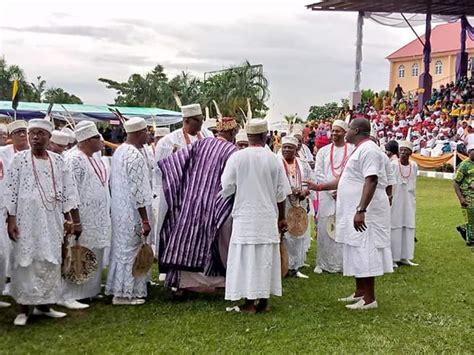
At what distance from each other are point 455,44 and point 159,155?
53.2 metres

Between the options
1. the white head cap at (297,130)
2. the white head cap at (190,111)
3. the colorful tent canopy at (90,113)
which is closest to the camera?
the white head cap at (190,111)

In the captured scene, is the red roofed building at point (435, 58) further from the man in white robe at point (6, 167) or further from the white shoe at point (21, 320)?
the white shoe at point (21, 320)

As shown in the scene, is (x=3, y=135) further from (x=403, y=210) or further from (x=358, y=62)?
(x=358, y=62)

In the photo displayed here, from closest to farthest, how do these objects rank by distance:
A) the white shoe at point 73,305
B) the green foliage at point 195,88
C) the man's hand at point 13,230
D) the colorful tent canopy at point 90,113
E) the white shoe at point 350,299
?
1. the man's hand at point 13,230
2. the white shoe at point 73,305
3. the white shoe at point 350,299
4. the colorful tent canopy at point 90,113
5. the green foliage at point 195,88

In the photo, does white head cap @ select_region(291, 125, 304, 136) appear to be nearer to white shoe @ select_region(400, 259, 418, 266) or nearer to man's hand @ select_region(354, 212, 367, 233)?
white shoe @ select_region(400, 259, 418, 266)

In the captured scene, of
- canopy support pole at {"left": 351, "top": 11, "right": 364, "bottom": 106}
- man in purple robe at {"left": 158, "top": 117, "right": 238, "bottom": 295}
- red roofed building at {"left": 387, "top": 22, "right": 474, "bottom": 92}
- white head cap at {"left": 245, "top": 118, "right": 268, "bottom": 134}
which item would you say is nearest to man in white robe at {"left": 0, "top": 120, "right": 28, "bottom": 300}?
man in purple robe at {"left": 158, "top": 117, "right": 238, "bottom": 295}

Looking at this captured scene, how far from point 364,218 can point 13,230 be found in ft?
10.8

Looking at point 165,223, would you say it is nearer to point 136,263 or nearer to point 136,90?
point 136,263

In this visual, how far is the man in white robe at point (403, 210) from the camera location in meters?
9.39

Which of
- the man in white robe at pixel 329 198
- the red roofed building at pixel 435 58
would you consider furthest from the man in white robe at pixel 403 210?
the red roofed building at pixel 435 58

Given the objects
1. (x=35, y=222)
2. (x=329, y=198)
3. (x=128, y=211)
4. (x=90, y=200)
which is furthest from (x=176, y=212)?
(x=329, y=198)

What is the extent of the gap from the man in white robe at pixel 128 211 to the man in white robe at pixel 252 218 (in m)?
0.89

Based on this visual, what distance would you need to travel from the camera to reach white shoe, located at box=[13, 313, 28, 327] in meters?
5.94

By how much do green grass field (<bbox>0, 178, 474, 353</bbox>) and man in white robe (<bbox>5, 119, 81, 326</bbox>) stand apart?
34cm
